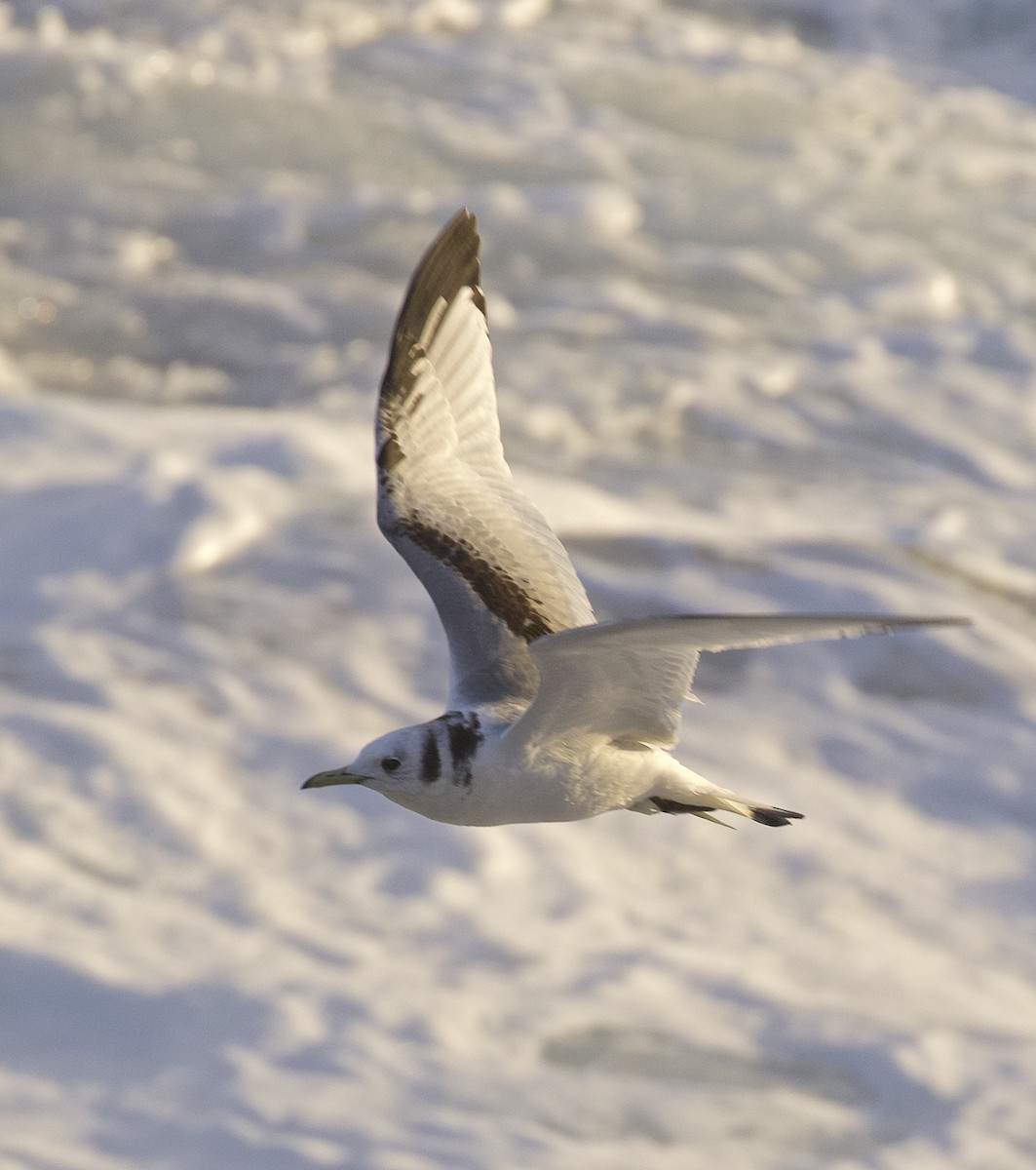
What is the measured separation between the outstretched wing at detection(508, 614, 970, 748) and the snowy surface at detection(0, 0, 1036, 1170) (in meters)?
3.82

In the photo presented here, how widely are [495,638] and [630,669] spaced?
54 cm

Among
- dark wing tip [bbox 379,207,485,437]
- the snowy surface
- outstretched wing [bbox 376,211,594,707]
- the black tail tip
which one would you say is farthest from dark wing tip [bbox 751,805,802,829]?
the snowy surface

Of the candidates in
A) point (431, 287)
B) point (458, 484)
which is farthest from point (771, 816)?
point (431, 287)

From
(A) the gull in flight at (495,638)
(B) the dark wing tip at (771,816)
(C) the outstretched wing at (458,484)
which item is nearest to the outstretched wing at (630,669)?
(A) the gull in flight at (495,638)

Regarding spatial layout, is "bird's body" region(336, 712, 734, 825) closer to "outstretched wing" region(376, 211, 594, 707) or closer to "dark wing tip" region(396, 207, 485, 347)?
"outstretched wing" region(376, 211, 594, 707)

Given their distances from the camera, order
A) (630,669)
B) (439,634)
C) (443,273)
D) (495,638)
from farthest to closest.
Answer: (439,634), (443,273), (495,638), (630,669)

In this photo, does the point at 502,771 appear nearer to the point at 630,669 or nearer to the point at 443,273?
the point at 630,669

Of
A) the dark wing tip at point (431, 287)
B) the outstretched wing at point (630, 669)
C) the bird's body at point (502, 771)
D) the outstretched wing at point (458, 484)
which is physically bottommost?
→ the bird's body at point (502, 771)

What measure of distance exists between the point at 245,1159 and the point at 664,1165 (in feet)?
5.26

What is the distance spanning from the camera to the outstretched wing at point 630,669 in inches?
113

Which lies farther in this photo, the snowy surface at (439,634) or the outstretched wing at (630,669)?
the snowy surface at (439,634)

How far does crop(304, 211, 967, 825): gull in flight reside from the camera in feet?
11.1

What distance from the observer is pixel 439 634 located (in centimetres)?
945

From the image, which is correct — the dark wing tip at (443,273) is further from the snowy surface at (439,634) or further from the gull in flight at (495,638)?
the snowy surface at (439,634)
